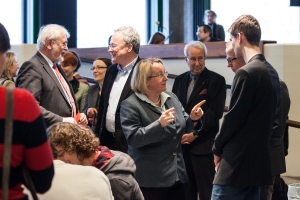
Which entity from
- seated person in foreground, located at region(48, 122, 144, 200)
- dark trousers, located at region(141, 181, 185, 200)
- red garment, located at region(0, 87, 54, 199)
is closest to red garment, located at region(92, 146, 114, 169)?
seated person in foreground, located at region(48, 122, 144, 200)

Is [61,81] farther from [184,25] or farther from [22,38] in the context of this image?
[184,25]

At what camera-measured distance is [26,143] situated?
1.62 metres

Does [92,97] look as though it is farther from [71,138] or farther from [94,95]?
[71,138]

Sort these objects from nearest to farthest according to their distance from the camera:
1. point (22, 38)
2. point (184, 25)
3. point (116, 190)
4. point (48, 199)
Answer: point (48, 199), point (116, 190), point (22, 38), point (184, 25)

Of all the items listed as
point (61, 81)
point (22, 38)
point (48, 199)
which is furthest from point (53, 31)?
point (22, 38)

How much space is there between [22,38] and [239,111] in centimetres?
704

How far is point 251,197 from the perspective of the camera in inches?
122

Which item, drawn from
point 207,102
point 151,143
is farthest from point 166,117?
point 207,102

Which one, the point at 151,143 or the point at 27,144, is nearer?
the point at 27,144

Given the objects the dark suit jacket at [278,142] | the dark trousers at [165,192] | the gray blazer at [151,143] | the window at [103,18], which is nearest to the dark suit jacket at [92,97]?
the gray blazer at [151,143]

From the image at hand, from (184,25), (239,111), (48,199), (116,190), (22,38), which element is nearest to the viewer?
(48,199)

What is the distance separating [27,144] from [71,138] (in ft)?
2.46

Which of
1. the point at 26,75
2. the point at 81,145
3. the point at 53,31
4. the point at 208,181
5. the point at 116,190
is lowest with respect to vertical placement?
the point at 208,181

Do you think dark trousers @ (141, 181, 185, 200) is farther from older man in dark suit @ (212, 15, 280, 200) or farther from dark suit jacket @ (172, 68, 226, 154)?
dark suit jacket @ (172, 68, 226, 154)
